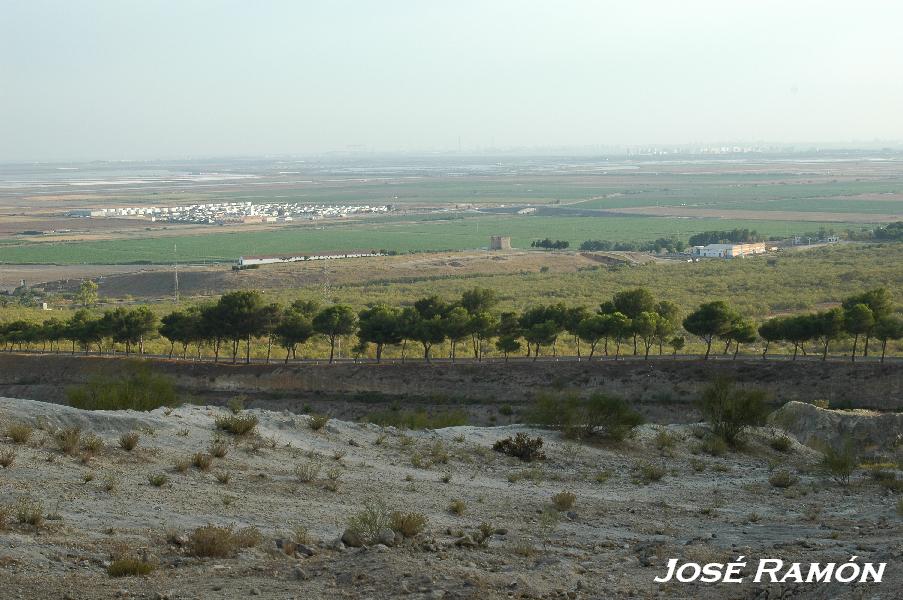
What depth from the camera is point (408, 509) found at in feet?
51.1

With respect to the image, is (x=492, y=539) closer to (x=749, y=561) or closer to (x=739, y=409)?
(x=749, y=561)

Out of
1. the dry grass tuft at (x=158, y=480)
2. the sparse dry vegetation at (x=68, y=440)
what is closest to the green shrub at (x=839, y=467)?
the dry grass tuft at (x=158, y=480)

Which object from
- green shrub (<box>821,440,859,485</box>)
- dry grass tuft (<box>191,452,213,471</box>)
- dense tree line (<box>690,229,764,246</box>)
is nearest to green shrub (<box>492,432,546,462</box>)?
green shrub (<box>821,440,859,485</box>)

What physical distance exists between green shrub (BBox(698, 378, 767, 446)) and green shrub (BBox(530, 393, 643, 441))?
1797 millimetres

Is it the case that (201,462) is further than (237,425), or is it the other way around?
(237,425)

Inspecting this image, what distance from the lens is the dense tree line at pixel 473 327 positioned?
1626 inches

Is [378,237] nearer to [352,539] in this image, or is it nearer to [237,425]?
[237,425]

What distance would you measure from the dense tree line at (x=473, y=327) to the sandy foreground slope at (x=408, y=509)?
18.6 metres

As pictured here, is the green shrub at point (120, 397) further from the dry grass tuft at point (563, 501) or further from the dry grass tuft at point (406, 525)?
the dry grass tuft at point (406, 525)

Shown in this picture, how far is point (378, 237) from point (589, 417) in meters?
116

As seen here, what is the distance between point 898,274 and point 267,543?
237 ft

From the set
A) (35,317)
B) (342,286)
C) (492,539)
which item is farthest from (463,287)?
(492,539)

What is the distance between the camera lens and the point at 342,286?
8500 cm

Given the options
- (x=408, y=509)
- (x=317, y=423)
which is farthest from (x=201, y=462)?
(x=317, y=423)
